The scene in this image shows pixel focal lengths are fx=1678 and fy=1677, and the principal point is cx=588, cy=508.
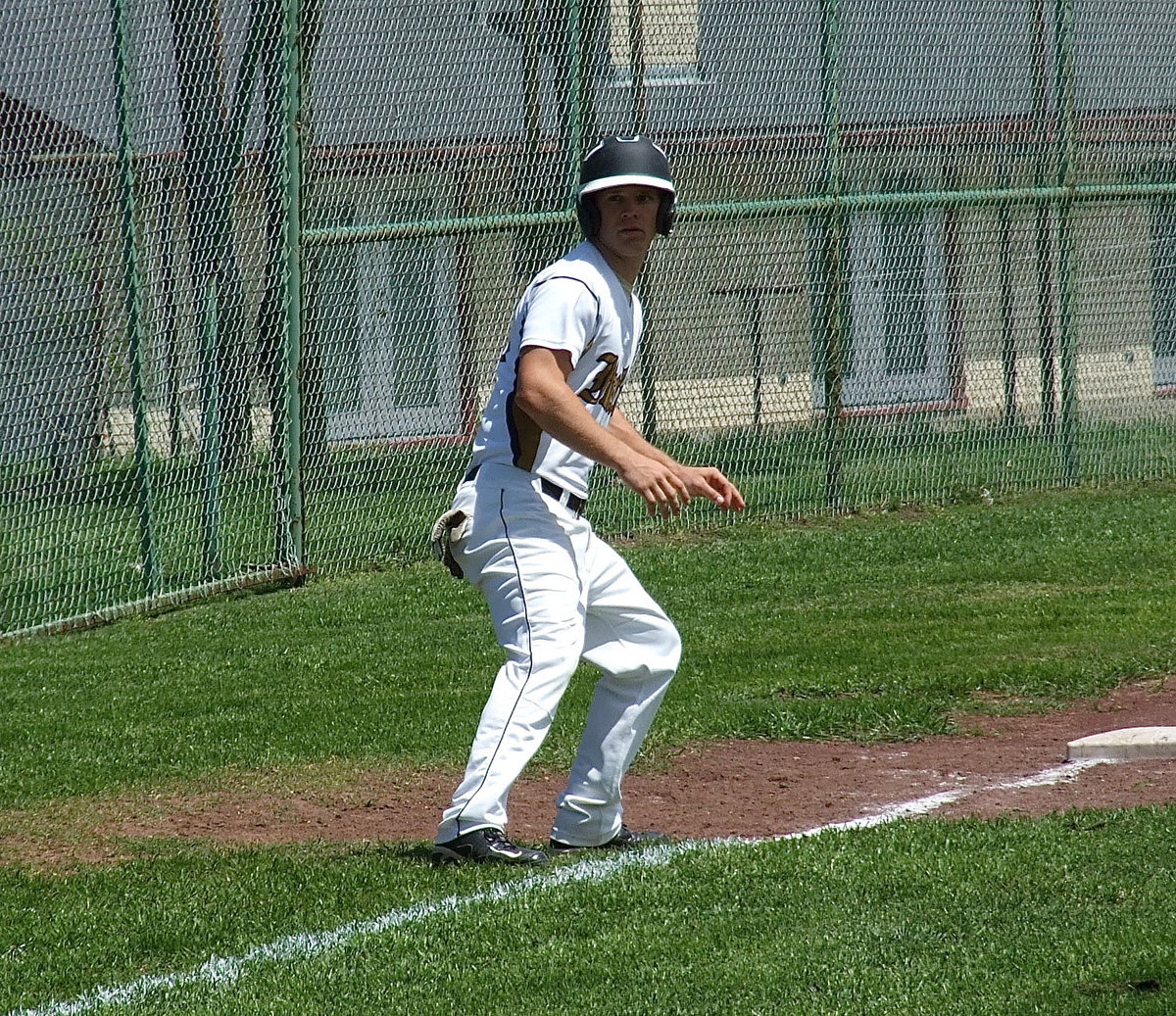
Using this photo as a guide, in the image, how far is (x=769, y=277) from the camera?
41.8 feet

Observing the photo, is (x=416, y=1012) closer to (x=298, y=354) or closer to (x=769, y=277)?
(x=298, y=354)

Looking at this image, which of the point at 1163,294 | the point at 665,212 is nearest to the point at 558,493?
the point at 665,212

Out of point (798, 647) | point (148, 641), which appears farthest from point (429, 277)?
point (798, 647)

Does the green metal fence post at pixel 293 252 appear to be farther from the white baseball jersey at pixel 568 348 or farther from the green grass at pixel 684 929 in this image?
the white baseball jersey at pixel 568 348

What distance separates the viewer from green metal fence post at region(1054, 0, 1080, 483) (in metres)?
13.4

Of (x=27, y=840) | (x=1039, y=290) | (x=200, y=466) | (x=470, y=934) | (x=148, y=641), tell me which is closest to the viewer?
(x=470, y=934)

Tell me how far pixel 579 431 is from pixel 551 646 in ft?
2.19

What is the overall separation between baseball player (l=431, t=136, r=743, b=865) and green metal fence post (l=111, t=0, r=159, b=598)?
204 inches

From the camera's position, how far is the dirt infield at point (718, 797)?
17.8 ft

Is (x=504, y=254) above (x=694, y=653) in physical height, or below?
above

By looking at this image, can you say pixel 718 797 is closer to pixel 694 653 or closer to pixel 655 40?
pixel 694 653

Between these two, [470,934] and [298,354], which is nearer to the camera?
[470,934]

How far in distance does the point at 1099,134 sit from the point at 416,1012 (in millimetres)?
11917

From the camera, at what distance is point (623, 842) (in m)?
5.14
